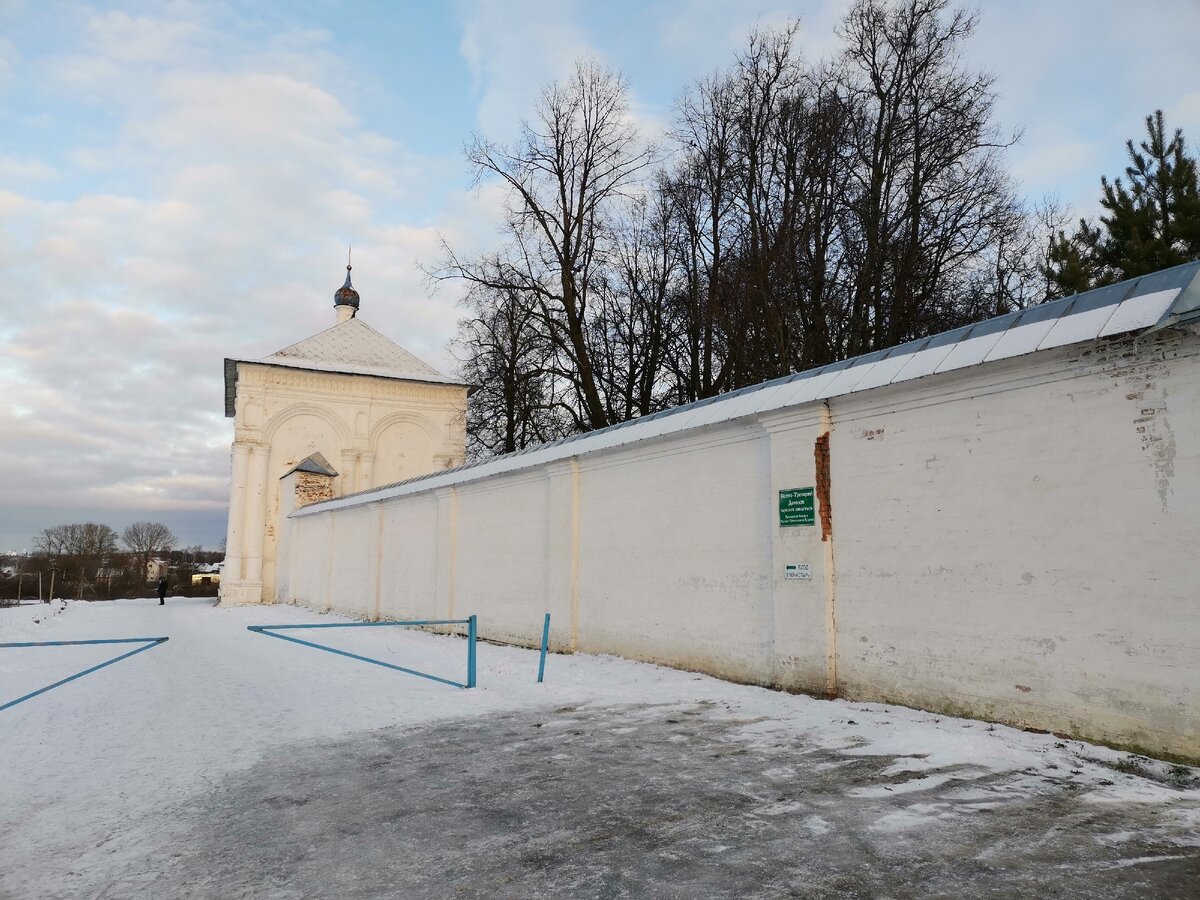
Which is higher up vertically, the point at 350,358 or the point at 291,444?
the point at 350,358

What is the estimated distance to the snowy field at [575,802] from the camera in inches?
126

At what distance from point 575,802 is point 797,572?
382cm

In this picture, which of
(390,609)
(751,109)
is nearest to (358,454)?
(390,609)

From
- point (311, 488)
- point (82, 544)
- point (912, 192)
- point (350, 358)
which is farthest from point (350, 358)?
point (82, 544)

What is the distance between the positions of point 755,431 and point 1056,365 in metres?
3.09

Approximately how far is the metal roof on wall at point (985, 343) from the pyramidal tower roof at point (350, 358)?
23.0m

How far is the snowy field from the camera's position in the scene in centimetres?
321

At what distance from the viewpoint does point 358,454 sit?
30016 mm

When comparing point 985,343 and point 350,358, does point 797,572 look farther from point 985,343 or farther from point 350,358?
point 350,358

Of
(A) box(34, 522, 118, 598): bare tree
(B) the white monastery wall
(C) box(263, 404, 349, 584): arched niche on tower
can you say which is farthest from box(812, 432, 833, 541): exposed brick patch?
(A) box(34, 522, 118, 598): bare tree

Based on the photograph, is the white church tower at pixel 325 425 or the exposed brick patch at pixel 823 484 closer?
the exposed brick patch at pixel 823 484

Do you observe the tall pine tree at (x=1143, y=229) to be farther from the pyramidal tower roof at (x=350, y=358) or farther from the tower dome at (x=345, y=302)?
the tower dome at (x=345, y=302)

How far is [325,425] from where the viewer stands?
30031 millimetres

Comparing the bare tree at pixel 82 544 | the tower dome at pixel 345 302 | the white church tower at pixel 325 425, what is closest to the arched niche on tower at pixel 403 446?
the white church tower at pixel 325 425
